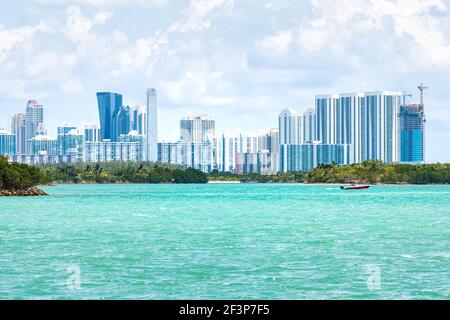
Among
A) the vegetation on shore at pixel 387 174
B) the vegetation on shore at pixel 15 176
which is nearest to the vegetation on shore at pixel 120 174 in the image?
the vegetation on shore at pixel 387 174

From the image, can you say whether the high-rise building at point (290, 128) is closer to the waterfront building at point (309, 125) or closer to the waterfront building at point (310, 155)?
the waterfront building at point (309, 125)

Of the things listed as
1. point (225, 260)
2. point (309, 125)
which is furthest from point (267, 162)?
point (225, 260)

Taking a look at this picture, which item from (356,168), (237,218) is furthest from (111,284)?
(356,168)

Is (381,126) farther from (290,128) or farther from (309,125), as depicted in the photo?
(290,128)

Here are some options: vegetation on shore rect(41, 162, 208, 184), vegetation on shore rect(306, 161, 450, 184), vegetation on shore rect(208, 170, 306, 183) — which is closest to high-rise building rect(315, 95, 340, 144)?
vegetation on shore rect(208, 170, 306, 183)

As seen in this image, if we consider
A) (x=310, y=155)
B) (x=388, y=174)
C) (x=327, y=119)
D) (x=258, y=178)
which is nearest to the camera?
(x=388, y=174)
